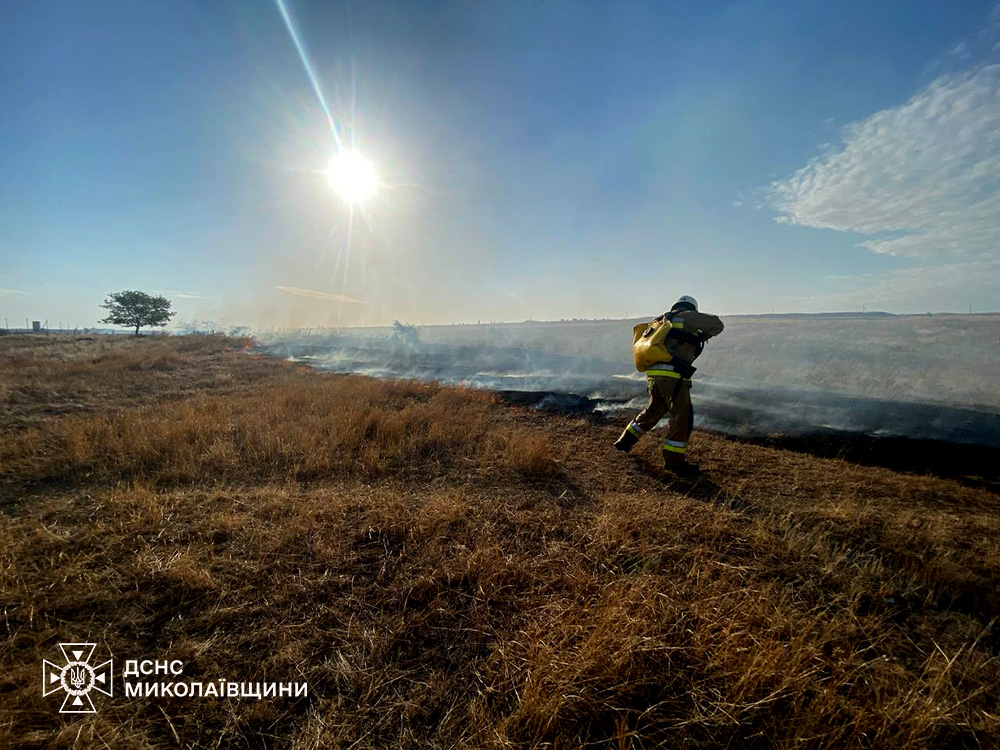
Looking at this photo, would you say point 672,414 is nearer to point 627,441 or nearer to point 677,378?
point 677,378

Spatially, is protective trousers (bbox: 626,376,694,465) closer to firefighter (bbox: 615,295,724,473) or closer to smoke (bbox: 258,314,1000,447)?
firefighter (bbox: 615,295,724,473)

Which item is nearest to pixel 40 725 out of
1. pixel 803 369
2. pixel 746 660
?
pixel 746 660

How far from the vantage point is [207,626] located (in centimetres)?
235

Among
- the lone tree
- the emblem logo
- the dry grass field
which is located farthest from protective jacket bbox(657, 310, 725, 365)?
the lone tree

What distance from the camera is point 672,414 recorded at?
5590mm

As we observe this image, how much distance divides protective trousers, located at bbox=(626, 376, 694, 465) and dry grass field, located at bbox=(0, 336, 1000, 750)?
1.52 ft

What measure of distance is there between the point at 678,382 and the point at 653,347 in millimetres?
646

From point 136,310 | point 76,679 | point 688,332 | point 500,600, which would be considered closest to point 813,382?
point 688,332

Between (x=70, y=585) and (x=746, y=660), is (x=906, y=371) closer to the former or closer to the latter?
(x=746, y=660)

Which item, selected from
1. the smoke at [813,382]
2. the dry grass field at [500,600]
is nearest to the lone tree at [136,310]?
the smoke at [813,382]

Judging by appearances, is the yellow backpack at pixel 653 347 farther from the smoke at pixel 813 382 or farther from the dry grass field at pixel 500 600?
the smoke at pixel 813 382

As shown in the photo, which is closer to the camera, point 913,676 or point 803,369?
point 913,676

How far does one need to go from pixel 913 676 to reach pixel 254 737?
349 centimetres

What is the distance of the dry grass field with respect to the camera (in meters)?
1.78
